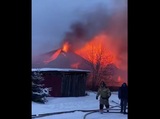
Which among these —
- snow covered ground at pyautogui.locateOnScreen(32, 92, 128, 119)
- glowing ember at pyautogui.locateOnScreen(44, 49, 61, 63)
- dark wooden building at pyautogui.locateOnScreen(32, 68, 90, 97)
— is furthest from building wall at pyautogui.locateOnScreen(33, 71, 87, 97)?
glowing ember at pyautogui.locateOnScreen(44, 49, 61, 63)

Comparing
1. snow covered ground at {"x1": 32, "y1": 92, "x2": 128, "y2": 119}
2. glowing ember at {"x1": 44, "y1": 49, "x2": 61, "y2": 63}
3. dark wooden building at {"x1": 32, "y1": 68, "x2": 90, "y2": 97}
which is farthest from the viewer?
glowing ember at {"x1": 44, "y1": 49, "x2": 61, "y2": 63}

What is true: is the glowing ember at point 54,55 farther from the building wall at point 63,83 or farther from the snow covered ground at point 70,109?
the snow covered ground at point 70,109

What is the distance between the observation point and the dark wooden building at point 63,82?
11562 millimetres

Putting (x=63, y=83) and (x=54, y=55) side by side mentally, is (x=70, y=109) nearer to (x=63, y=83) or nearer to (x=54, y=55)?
(x=63, y=83)

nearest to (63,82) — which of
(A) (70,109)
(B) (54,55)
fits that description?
(B) (54,55)

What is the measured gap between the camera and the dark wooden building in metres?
11.6

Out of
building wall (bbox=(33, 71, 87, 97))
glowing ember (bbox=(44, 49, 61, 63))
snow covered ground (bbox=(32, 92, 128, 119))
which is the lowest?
snow covered ground (bbox=(32, 92, 128, 119))

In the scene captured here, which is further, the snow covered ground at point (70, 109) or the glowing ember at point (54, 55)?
the glowing ember at point (54, 55)

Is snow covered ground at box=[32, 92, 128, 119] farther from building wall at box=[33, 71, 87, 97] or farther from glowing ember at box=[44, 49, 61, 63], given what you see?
glowing ember at box=[44, 49, 61, 63]

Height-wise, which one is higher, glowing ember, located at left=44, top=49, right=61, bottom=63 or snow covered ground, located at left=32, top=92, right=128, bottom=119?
glowing ember, located at left=44, top=49, right=61, bottom=63

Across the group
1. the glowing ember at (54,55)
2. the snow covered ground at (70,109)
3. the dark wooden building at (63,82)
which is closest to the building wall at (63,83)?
the dark wooden building at (63,82)
